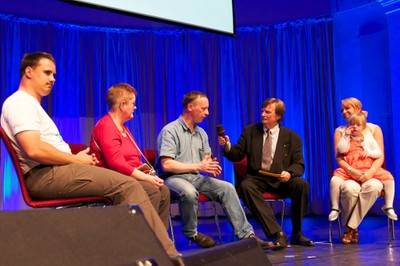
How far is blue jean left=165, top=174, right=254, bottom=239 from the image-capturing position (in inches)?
150

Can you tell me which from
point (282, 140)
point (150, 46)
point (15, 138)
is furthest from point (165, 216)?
point (150, 46)

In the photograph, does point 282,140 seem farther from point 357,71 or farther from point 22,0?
point 22,0

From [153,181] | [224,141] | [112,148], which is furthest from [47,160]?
[224,141]

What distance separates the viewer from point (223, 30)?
501cm

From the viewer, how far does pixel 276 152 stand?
4.39 m

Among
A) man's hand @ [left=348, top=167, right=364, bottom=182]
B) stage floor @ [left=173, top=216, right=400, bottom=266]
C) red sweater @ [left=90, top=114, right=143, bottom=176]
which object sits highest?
red sweater @ [left=90, top=114, right=143, bottom=176]

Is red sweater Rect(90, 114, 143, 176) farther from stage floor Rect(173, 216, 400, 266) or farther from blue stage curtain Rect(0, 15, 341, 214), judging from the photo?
blue stage curtain Rect(0, 15, 341, 214)

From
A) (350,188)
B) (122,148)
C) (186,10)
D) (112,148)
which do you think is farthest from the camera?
(186,10)

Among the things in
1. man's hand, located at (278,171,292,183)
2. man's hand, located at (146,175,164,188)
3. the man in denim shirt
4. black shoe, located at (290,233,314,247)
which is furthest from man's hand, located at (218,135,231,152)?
man's hand, located at (146,175,164,188)

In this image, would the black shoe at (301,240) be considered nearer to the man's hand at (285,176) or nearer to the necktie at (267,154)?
the man's hand at (285,176)

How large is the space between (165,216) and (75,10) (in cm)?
366

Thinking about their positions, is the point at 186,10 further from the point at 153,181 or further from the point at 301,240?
the point at 301,240

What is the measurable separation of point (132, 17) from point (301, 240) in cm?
374

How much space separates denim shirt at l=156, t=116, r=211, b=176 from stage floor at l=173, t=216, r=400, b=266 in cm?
66
